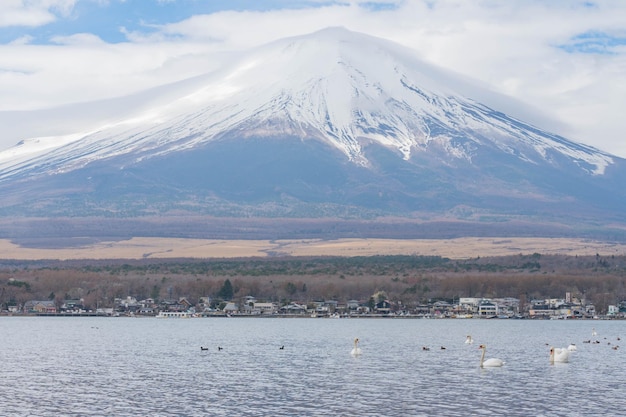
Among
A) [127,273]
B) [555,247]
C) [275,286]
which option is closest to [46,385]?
[275,286]

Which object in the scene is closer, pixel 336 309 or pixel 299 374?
pixel 299 374

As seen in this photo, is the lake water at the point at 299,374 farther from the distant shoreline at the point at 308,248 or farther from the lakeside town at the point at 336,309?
the distant shoreline at the point at 308,248

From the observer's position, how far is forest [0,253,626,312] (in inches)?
4328

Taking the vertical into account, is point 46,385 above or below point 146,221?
below

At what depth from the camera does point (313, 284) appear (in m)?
112

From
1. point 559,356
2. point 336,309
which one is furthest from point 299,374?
point 336,309

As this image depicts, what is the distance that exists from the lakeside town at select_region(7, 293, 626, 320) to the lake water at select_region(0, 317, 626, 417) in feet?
85.8

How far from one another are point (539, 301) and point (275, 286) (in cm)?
2263

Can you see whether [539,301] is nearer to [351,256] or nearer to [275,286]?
[275,286]

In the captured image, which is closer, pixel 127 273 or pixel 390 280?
pixel 390 280

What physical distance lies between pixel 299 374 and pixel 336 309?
59689 mm

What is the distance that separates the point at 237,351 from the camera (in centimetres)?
5862

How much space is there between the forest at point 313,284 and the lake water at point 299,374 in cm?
3214

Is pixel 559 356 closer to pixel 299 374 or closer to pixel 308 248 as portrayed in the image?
pixel 299 374
